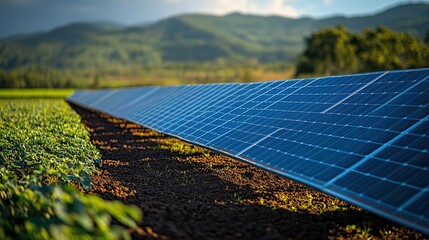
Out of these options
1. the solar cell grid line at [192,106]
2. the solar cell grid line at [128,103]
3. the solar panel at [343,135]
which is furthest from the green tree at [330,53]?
the solar panel at [343,135]

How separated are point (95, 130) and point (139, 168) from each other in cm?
1119

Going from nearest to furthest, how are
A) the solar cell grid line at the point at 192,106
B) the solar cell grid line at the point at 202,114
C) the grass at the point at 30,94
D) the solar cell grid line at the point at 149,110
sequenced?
the solar cell grid line at the point at 202,114 < the solar cell grid line at the point at 192,106 < the solar cell grid line at the point at 149,110 < the grass at the point at 30,94

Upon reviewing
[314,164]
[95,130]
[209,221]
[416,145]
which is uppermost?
[416,145]

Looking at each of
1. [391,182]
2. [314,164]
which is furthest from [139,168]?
[391,182]

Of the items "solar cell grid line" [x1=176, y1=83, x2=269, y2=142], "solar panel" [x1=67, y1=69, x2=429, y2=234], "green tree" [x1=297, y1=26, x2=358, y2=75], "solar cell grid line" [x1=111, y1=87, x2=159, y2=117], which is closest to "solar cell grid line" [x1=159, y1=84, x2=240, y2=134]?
"solar panel" [x1=67, y1=69, x2=429, y2=234]

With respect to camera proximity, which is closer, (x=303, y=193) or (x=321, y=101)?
(x=303, y=193)

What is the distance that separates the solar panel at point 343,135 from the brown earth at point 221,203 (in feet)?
2.61

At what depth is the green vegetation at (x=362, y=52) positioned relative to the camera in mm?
77438

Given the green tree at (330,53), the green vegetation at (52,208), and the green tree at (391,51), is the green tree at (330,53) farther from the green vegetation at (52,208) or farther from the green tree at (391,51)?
the green vegetation at (52,208)

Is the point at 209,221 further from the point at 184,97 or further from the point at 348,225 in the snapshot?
the point at 184,97

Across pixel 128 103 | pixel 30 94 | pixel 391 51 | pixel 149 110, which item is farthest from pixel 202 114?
pixel 391 51

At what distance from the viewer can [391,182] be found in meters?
6.85

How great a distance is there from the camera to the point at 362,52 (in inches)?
3184

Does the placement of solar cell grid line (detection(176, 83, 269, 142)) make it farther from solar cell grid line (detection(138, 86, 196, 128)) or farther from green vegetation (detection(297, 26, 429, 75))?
green vegetation (detection(297, 26, 429, 75))
